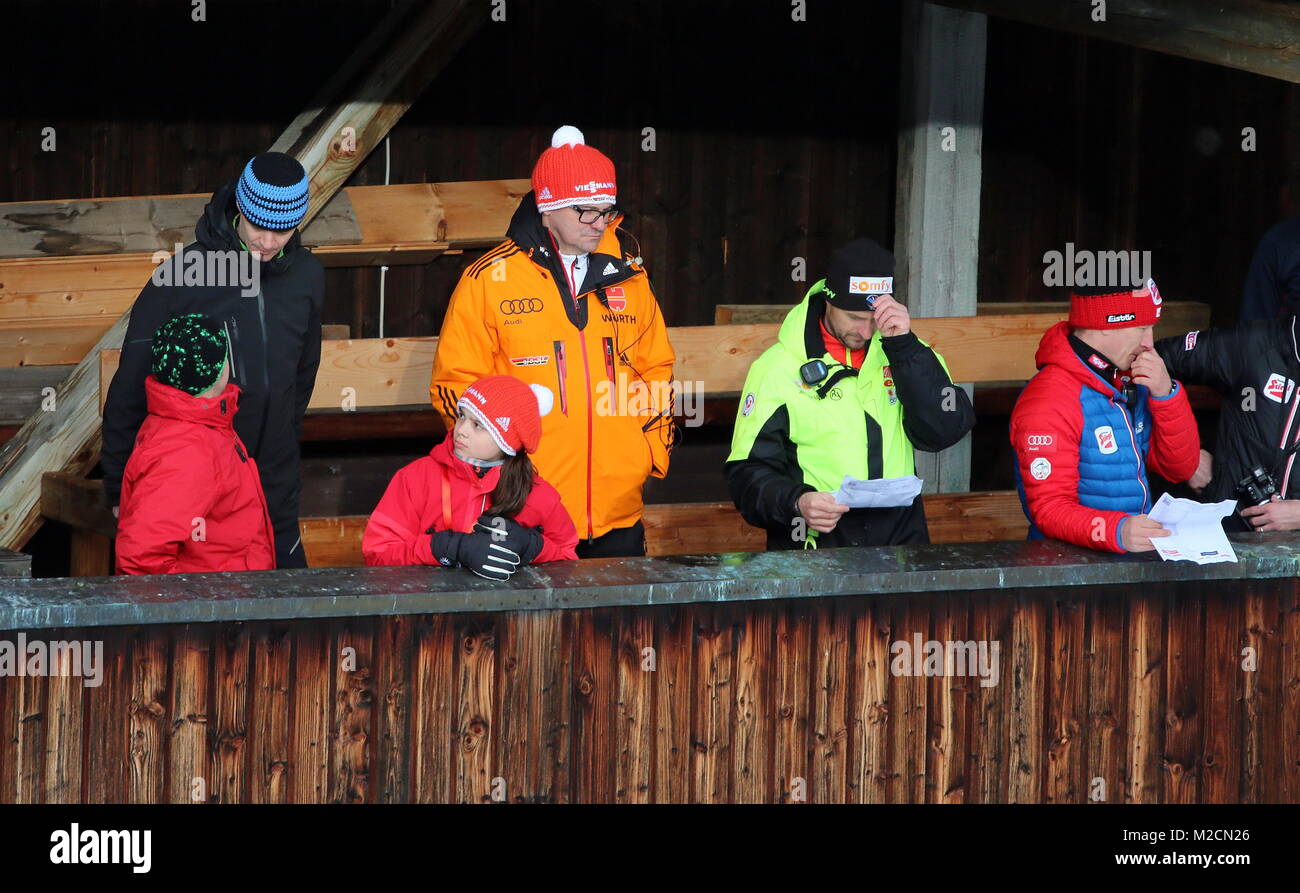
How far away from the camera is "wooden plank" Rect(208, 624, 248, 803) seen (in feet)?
12.1

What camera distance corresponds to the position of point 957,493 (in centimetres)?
729

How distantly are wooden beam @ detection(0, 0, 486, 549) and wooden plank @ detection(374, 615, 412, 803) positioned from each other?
2978 millimetres

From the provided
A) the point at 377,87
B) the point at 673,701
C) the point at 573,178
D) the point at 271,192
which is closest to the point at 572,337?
the point at 573,178

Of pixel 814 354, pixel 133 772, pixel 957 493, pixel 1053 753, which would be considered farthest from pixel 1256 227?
pixel 133 772

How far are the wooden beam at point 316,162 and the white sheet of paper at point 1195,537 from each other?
3954 mm

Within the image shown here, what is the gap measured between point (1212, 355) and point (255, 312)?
9.88 feet

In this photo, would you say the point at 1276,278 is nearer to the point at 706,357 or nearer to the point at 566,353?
the point at 706,357

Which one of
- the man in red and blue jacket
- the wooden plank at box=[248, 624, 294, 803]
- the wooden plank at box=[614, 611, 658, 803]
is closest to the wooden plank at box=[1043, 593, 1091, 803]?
the man in red and blue jacket

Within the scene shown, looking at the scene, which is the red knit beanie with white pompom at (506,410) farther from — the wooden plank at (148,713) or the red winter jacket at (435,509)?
the wooden plank at (148,713)

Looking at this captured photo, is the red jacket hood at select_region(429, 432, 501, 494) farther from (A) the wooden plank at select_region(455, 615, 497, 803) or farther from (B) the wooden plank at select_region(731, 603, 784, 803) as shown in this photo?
(B) the wooden plank at select_region(731, 603, 784, 803)

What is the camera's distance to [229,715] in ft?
12.2

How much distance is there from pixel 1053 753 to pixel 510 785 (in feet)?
4.78

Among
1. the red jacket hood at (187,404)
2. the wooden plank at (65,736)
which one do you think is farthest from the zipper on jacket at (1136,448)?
the wooden plank at (65,736)

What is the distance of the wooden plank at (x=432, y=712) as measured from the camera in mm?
3855
